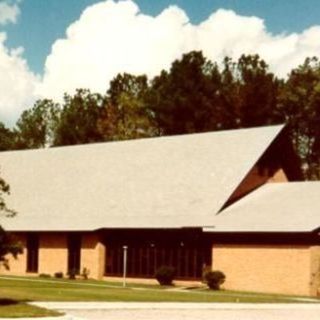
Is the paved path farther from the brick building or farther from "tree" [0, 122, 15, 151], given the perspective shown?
"tree" [0, 122, 15, 151]

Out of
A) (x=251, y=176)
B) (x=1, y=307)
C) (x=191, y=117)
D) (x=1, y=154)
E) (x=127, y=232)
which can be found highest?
(x=191, y=117)

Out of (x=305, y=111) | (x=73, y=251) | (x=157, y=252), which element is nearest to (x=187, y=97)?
(x=305, y=111)

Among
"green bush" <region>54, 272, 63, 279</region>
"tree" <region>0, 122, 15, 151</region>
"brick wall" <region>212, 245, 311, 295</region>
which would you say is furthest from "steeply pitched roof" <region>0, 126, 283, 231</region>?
"tree" <region>0, 122, 15, 151</region>

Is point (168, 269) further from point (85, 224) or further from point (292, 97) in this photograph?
point (292, 97)

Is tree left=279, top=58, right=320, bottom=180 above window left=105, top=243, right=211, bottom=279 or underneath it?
above

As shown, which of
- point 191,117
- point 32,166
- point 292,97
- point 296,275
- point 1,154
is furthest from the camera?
point 191,117

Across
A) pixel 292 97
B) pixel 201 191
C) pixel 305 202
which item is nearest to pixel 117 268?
pixel 201 191

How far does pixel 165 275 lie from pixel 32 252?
12.5m

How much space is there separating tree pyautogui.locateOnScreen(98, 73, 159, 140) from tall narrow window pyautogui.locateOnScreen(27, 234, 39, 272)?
104 feet

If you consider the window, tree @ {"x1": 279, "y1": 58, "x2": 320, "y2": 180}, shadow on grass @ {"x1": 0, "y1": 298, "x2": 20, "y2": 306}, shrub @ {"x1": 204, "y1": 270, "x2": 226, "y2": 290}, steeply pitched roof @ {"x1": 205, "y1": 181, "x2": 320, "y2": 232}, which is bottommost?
shadow on grass @ {"x1": 0, "y1": 298, "x2": 20, "y2": 306}

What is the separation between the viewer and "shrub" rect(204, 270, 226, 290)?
141 feet

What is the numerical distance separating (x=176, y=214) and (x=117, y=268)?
5333mm

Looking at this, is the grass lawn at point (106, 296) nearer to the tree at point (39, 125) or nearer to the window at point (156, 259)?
the window at point (156, 259)

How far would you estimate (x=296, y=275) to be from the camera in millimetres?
40781
